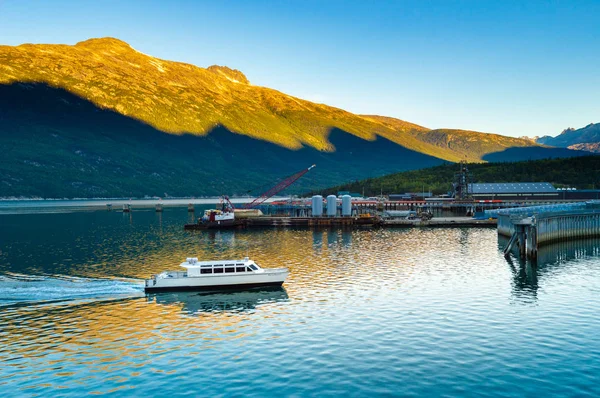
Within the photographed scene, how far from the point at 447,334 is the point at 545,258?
5790 cm

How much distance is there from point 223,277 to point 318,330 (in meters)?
25.0

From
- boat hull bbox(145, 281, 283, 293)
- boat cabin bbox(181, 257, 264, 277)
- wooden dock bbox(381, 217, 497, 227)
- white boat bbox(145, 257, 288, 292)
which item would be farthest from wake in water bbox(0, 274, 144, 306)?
wooden dock bbox(381, 217, 497, 227)

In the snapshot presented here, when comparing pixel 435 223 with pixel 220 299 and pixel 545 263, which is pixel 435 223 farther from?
pixel 220 299

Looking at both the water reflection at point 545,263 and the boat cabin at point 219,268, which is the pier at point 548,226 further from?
the boat cabin at point 219,268

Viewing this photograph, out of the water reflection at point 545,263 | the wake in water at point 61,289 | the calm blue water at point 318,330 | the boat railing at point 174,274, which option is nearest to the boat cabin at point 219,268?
the boat railing at point 174,274

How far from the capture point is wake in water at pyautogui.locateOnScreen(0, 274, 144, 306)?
6812 centimetres

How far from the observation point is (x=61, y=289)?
237 ft

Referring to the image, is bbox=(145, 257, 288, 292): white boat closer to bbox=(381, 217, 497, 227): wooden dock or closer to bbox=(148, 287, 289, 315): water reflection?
bbox=(148, 287, 289, 315): water reflection

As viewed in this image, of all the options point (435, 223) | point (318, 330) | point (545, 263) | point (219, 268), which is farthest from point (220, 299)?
point (435, 223)

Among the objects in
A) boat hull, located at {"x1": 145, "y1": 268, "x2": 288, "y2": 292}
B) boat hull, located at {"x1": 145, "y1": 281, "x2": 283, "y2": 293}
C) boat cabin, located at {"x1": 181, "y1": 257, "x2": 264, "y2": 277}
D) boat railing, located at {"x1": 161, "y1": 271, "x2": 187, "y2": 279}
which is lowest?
boat hull, located at {"x1": 145, "y1": 281, "x2": 283, "y2": 293}

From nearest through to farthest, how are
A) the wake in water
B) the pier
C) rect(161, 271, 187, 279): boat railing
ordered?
1. the wake in water
2. rect(161, 271, 187, 279): boat railing
3. the pier

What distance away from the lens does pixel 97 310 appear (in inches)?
2420

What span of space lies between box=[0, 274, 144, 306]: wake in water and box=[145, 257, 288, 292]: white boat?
17.4ft

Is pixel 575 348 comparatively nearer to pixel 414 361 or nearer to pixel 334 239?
pixel 414 361
